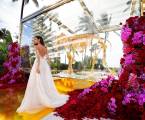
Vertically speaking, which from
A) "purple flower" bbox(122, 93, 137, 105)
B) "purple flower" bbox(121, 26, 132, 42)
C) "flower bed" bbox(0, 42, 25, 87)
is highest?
"purple flower" bbox(121, 26, 132, 42)

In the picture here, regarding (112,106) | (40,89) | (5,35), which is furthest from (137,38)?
(5,35)

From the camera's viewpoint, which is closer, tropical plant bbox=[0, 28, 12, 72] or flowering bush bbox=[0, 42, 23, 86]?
flowering bush bbox=[0, 42, 23, 86]

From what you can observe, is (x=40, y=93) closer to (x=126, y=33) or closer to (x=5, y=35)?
(x=126, y=33)

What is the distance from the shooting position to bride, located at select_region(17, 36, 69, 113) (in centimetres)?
564

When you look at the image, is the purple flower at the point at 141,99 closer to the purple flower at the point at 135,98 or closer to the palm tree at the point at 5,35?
the purple flower at the point at 135,98

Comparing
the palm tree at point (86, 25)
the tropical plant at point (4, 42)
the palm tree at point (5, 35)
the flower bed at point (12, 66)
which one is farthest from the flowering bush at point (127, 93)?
the palm tree at point (5, 35)

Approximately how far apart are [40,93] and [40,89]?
80 millimetres

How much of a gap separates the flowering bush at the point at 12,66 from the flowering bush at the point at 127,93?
4678 mm

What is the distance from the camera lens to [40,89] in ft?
19.0

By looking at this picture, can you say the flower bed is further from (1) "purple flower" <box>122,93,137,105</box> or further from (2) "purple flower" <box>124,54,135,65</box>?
(1) "purple flower" <box>122,93,137,105</box>

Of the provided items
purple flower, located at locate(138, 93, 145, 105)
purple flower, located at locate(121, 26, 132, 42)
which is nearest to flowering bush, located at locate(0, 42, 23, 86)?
purple flower, located at locate(121, 26, 132, 42)

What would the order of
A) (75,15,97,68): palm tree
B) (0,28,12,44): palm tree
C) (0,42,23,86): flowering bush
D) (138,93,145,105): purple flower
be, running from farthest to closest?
(0,28,12,44): palm tree, (0,42,23,86): flowering bush, (75,15,97,68): palm tree, (138,93,145,105): purple flower

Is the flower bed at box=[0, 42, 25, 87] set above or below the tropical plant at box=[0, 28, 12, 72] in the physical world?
below

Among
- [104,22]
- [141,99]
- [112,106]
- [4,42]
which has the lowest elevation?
[112,106]
